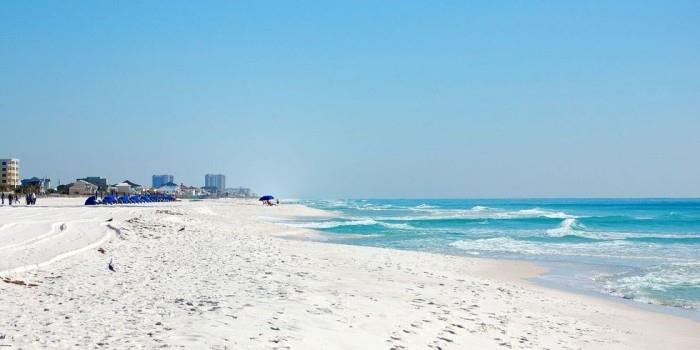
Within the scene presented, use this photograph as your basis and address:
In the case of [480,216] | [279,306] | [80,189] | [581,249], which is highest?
[80,189]

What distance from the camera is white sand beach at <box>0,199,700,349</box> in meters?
6.38

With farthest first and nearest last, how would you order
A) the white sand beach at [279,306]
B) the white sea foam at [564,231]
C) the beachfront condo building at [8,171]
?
the beachfront condo building at [8,171] < the white sea foam at [564,231] < the white sand beach at [279,306]

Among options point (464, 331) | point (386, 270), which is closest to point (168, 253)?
point (386, 270)

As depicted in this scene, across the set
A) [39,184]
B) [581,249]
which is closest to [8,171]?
[39,184]

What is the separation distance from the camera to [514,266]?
18.8 m

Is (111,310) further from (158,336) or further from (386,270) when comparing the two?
(386,270)

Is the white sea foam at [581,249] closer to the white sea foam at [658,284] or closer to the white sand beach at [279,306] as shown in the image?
the white sea foam at [658,284]

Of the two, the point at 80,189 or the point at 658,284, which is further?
Result: the point at 80,189

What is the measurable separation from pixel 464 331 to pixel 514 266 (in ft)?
37.7

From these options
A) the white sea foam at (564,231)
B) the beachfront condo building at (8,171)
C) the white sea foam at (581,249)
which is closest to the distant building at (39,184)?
the beachfront condo building at (8,171)

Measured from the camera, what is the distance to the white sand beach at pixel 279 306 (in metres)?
6.38

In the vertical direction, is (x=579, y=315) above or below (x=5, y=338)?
below

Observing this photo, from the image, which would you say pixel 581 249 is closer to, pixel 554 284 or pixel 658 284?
pixel 658 284

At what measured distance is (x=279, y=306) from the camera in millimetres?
8055
